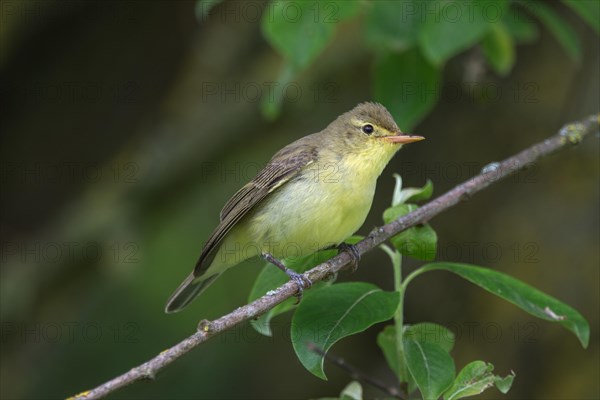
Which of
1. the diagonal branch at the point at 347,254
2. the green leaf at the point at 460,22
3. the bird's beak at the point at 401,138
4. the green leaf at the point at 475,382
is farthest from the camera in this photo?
the bird's beak at the point at 401,138

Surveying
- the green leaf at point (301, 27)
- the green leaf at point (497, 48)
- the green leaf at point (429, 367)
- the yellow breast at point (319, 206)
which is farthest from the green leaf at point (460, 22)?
the green leaf at point (429, 367)

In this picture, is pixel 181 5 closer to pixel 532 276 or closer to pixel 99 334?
pixel 99 334

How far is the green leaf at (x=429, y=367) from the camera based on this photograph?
259cm

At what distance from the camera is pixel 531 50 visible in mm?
5855

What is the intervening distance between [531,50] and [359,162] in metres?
2.54

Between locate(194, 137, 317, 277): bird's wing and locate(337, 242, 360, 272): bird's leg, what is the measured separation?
0.48 metres

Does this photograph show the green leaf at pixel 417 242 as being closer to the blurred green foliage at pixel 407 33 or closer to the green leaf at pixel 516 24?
the blurred green foliage at pixel 407 33

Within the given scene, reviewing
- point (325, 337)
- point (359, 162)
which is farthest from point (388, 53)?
point (325, 337)

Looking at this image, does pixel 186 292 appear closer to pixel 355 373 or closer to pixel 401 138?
pixel 401 138

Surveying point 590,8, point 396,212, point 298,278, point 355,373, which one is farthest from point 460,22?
point 355,373

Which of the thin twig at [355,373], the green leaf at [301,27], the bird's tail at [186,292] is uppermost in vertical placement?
the green leaf at [301,27]

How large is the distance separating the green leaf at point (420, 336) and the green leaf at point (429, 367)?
6 centimetres

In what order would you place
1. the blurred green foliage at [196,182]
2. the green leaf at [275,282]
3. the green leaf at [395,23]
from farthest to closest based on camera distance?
the blurred green foliage at [196,182] < the green leaf at [395,23] < the green leaf at [275,282]

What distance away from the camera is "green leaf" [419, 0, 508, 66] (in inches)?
138
